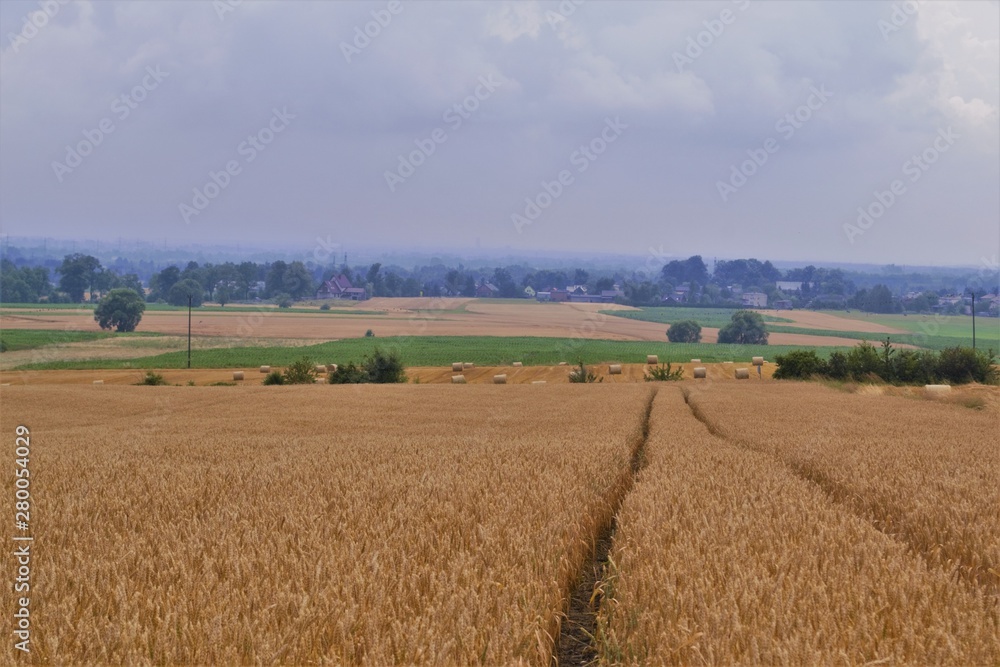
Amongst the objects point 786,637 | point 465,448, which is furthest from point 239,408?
point 786,637

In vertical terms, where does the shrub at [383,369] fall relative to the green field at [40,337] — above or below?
above

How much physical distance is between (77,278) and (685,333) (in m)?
90.5

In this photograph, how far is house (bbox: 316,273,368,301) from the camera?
173 meters

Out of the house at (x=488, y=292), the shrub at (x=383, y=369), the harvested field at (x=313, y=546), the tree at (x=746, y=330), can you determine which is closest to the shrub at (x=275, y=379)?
the shrub at (x=383, y=369)

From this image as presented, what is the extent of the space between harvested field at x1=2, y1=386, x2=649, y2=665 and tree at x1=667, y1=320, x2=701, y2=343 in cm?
9323

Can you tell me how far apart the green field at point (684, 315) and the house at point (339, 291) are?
181 ft

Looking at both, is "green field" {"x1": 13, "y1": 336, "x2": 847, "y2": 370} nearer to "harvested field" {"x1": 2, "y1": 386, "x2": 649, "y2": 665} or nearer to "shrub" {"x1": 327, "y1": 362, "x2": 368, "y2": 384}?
"shrub" {"x1": 327, "y1": 362, "x2": 368, "y2": 384}

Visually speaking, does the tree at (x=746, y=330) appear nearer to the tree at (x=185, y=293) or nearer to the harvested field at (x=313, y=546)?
the tree at (x=185, y=293)

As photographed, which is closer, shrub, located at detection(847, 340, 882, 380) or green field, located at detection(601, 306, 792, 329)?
shrub, located at detection(847, 340, 882, 380)

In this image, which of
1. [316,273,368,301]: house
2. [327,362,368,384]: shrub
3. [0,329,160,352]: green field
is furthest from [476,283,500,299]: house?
[327,362,368,384]: shrub

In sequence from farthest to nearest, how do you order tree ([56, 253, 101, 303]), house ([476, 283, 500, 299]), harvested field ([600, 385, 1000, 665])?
house ([476, 283, 500, 299]), tree ([56, 253, 101, 303]), harvested field ([600, 385, 1000, 665])

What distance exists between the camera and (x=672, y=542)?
20.1ft

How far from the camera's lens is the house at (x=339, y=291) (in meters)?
173

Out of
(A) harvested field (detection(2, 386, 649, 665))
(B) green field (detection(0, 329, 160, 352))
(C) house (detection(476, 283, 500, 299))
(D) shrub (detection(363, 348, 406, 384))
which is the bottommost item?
(B) green field (detection(0, 329, 160, 352))
